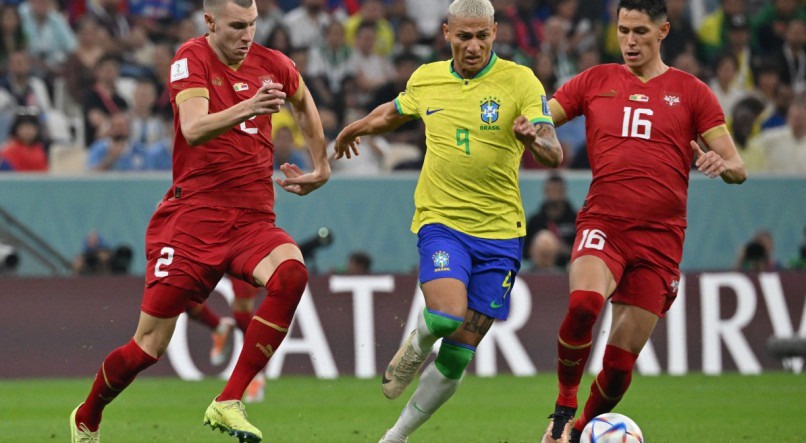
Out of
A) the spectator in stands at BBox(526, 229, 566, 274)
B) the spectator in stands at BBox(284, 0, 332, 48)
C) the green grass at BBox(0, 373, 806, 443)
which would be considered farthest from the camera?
the spectator in stands at BBox(284, 0, 332, 48)

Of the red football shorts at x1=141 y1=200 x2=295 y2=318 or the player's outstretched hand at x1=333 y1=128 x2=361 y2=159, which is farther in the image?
the player's outstretched hand at x1=333 y1=128 x2=361 y2=159

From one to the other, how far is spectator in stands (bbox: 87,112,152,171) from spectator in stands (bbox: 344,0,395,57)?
377 cm

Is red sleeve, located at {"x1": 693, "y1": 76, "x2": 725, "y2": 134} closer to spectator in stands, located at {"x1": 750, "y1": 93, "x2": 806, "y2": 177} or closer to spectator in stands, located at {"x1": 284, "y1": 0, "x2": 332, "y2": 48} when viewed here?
spectator in stands, located at {"x1": 750, "y1": 93, "x2": 806, "y2": 177}

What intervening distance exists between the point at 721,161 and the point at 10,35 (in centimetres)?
1169

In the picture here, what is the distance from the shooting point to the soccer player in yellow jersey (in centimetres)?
891

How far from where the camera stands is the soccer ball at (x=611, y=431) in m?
8.55

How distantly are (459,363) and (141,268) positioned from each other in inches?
291

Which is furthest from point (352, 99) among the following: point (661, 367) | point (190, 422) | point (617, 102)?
point (617, 102)

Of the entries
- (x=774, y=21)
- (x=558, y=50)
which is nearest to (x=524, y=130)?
(x=558, y=50)

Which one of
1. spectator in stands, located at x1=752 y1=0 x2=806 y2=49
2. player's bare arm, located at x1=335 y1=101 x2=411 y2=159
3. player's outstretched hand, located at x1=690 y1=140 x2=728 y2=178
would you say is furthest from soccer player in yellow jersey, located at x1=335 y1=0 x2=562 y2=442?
spectator in stands, located at x1=752 y1=0 x2=806 y2=49

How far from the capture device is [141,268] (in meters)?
15.6

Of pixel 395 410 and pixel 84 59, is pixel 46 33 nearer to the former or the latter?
pixel 84 59

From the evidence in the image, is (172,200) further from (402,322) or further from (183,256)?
(402,322)

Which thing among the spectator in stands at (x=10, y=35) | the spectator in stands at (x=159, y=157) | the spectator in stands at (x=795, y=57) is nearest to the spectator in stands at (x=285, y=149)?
the spectator in stands at (x=159, y=157)
